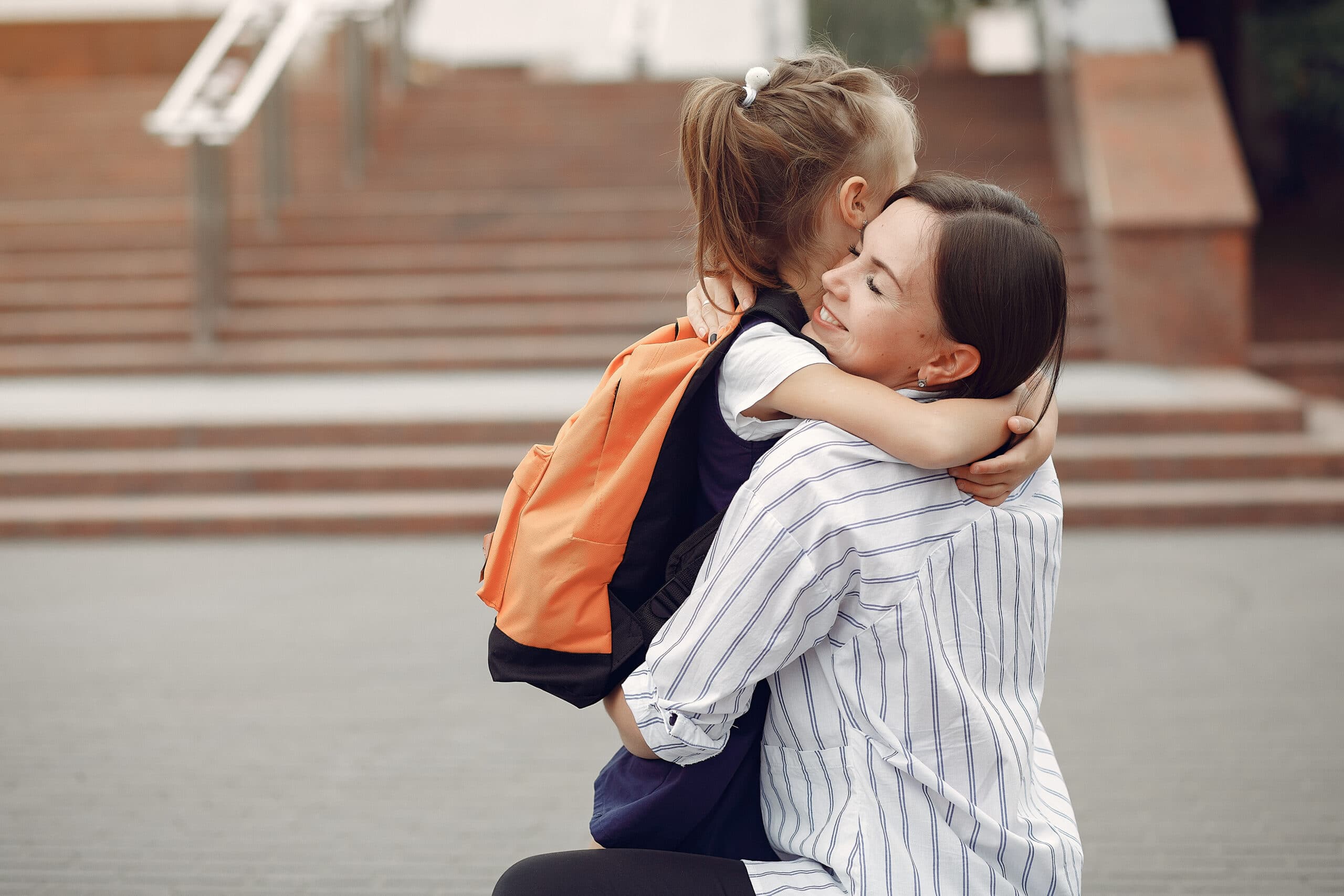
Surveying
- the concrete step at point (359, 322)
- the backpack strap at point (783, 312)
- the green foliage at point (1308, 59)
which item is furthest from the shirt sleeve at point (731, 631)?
the green foliage at point (1308, 59)

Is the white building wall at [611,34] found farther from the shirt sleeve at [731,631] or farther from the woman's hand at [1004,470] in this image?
the shirt sleeve at [731,631]

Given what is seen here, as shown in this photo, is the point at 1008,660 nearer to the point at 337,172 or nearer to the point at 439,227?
the point at 439,227

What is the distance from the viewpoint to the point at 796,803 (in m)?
1.55

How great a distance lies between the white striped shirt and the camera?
1.39 meters

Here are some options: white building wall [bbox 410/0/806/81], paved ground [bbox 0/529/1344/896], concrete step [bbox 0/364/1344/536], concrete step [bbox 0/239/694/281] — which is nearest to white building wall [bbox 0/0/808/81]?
white building wall [bbox 410/0/806/81]

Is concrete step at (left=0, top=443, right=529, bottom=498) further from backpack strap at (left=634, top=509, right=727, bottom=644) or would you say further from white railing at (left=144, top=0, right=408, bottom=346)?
backpack strap at (left=634, top=509, right=727, bottom=644)

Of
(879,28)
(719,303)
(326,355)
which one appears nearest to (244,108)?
(326,355)

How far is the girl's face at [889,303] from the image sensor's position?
143cm

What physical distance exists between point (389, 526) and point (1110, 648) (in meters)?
3.43

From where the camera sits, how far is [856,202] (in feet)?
5.11

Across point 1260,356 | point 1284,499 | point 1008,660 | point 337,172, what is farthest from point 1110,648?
point 337,172

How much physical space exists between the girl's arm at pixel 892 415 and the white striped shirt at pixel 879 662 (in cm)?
3

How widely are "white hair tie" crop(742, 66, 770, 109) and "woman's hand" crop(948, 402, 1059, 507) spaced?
481mm

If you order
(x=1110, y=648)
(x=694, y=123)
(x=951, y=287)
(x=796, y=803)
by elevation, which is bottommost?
(x=1110, y=648)
